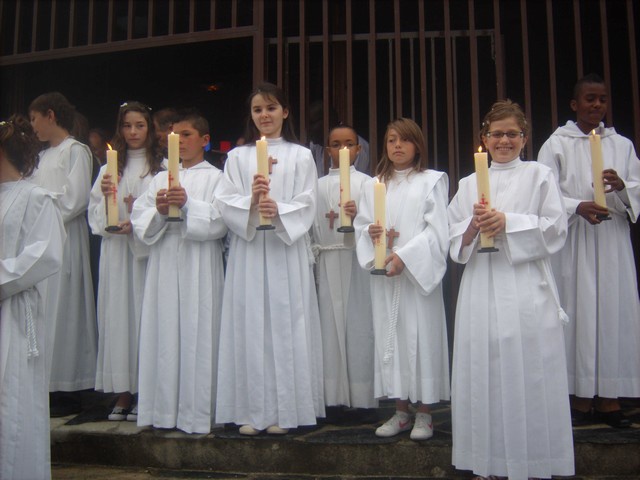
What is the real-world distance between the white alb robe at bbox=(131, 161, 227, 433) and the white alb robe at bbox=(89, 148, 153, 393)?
0.32m

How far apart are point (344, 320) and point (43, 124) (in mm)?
2761

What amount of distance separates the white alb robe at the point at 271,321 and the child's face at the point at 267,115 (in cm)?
37

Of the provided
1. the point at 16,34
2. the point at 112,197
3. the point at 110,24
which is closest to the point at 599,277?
the point at 112,197

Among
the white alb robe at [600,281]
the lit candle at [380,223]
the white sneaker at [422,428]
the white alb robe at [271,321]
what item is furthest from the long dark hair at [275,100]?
the white sneaker at [422,428]

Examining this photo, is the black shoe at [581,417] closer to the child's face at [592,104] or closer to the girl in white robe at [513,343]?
the girl in white robe at [513,343]

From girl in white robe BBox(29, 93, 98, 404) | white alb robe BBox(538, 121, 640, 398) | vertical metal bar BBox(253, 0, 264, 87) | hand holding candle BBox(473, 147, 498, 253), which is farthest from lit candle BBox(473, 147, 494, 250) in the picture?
girl in white robe BBox(29, 93, 98, 404)

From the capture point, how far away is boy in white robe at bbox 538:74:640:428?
481 cm

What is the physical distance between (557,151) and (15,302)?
361 cm

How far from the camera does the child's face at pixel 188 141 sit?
5284 millimetres

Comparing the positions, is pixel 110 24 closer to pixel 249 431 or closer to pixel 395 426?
pixel 249 431

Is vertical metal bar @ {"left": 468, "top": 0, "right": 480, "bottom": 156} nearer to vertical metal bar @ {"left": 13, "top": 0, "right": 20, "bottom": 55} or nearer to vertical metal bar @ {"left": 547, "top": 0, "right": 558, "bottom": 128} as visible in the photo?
vertical metal bar @ {"left": 547, "top": 0, "right": 558, "bottom": 128}

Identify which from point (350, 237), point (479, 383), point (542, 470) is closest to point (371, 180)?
point (350, 237)

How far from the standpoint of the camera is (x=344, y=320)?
5102 millimetres

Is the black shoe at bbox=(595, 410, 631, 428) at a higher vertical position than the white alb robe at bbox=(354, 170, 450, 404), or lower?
lower
